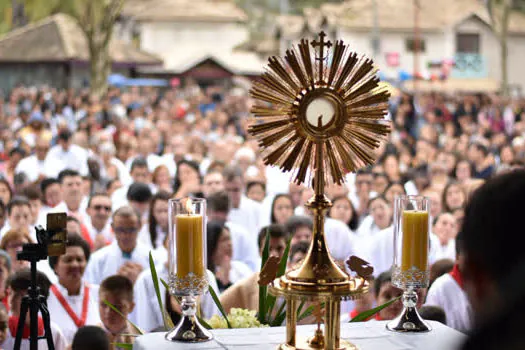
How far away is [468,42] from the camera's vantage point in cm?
5384

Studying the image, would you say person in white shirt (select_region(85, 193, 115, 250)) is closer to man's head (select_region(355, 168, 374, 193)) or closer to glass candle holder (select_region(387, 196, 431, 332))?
man's head (select_region(355, 168, 374, 193))

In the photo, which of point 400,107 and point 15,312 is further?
point 400,107

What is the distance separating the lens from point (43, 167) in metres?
12.7

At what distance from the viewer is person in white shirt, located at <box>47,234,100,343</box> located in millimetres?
6047

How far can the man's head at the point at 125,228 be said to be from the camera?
718 cm

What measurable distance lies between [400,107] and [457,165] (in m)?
11.9

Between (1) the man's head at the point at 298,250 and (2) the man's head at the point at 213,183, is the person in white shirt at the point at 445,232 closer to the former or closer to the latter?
(1) the man's head at the point at 298,250

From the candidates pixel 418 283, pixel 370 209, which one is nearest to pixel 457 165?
pixel 370 209

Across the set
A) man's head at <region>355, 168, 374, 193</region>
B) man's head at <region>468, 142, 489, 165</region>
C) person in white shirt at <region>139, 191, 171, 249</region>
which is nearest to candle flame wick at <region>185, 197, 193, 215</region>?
person in white shirt at <region>139, 191, 171, 249</region>

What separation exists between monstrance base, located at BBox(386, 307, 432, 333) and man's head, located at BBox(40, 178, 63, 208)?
6550 millimetres

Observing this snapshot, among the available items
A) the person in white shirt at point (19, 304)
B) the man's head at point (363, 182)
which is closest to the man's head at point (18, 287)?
the person in white shirt at point (19, 304)

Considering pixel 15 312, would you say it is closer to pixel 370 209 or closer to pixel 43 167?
pixel 370 209

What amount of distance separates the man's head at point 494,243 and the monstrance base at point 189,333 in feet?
5.15

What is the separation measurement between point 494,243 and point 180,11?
59.6 m
